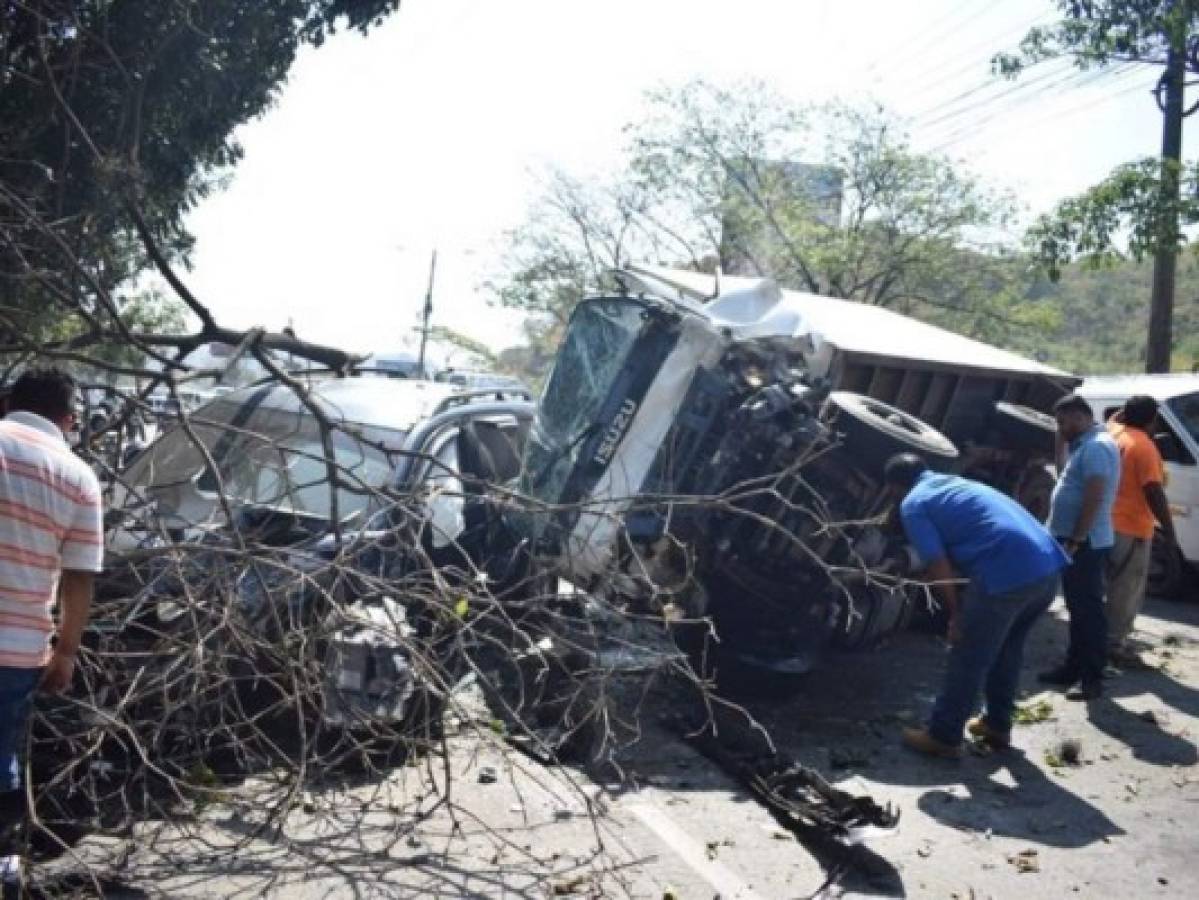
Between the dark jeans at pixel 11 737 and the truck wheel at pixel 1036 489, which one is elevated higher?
the truck wheel at pixel 1036 489

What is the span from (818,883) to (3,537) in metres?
2.95

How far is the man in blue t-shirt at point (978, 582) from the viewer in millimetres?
5285

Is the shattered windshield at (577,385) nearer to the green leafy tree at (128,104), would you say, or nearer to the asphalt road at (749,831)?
the asphalt road at (749,831)

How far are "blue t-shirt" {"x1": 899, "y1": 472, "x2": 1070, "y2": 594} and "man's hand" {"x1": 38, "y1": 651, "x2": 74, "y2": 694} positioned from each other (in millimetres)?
3665

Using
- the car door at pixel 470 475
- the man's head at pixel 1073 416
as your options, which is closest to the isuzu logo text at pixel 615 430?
the car door at pixel 470 475

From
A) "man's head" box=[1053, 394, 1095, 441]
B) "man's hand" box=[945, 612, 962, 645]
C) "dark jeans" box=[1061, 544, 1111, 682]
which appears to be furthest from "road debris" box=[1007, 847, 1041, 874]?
"man's head" box=[1053, 394, 1095, 441]

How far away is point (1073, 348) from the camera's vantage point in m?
44.7

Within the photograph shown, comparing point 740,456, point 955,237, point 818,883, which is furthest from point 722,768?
point 955,237

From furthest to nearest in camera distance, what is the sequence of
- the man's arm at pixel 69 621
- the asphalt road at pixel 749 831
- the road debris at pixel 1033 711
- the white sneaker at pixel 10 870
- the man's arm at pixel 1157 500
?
the man's arm at pixel 1157 500, the road debris at pixel 1033 711, the asphalt road at pixel 749 831, the man's arm at pixel 69 621, the white sneaker at pixel 10 870

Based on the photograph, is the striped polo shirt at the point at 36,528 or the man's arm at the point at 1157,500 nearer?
the striped polo shirt at the point at 36,528

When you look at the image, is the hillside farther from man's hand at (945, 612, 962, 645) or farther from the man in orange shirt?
man's hand at (945, 612, 962, 645)

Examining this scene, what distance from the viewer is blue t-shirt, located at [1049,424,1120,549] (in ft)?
21.1

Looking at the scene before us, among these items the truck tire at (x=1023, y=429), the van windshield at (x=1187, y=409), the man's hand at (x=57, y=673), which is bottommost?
the man's hand at (x=57, y=673)

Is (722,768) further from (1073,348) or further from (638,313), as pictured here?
(1073,348)
